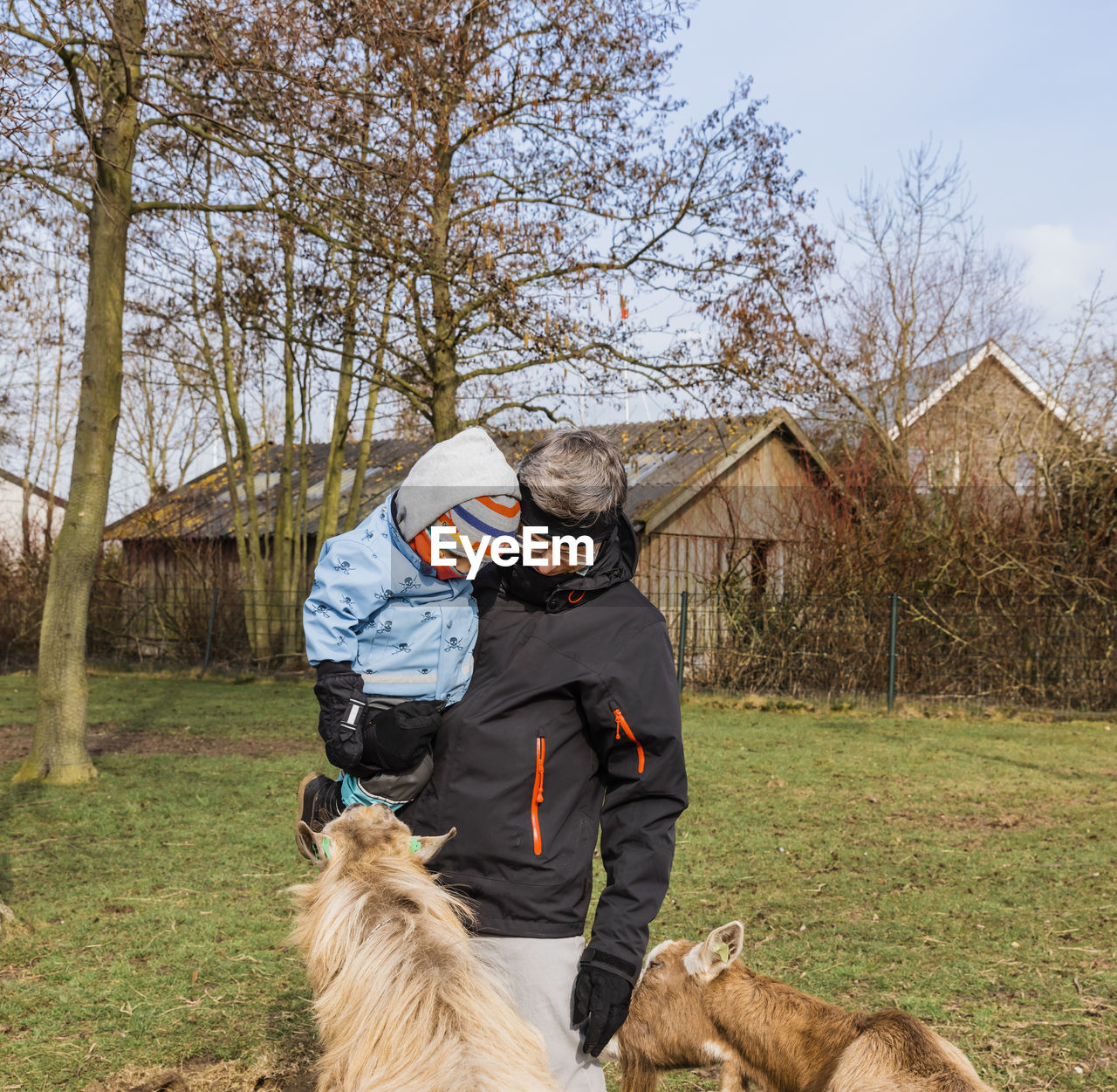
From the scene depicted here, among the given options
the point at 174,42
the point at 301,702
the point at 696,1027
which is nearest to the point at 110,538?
the point at 301,702

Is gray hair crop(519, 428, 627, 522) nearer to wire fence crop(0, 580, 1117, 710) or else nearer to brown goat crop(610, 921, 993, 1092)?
brown goat crop(610, 921, 993, 1092)

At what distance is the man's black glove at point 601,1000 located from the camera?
6.92 ft

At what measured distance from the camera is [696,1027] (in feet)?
10.4

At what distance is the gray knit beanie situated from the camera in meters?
2.20

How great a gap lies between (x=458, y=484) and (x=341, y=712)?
0.57 metres

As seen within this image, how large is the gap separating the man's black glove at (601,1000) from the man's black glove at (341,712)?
2.28ft

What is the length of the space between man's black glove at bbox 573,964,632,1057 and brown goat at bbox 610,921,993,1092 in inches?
35.8

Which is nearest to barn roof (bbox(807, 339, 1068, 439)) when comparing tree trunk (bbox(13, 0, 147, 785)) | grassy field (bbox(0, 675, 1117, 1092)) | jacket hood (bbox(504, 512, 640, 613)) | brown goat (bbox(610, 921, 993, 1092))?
grassy field (bbox(0, 675, 1117, 1092))

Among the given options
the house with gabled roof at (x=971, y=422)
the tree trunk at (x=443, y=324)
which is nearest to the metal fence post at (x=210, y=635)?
the tree trunk at (x=443, y=324)

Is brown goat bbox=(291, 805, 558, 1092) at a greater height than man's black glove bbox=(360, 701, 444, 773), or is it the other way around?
man's black glove bbox=(360, 701, 444, 773)

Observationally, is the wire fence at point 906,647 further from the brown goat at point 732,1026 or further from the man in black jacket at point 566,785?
the man in black jacket at point 566,785

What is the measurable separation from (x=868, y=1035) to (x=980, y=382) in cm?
2148

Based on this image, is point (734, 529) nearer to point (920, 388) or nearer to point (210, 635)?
point (920, 388)

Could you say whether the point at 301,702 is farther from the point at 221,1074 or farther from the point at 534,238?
the point at 221,1074
